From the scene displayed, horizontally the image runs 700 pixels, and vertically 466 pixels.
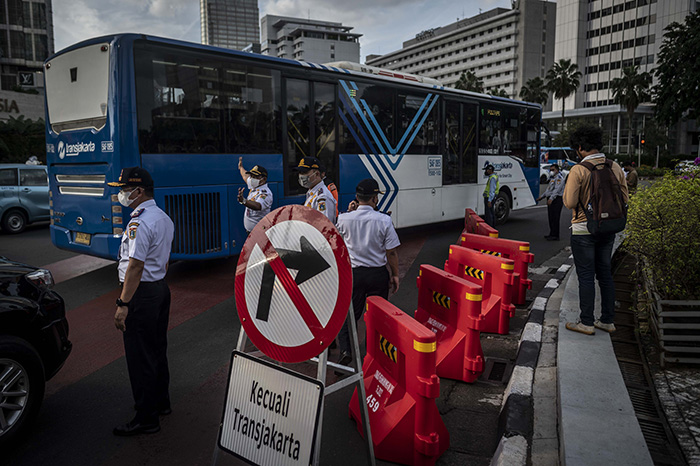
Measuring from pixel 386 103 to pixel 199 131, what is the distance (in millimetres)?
4395

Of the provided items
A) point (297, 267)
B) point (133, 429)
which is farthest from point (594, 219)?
point (133, 429)

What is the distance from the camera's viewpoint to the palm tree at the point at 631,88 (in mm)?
61875

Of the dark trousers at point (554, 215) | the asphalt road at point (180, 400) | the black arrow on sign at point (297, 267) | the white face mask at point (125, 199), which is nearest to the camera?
the black arrow on sign at point (297, 267)

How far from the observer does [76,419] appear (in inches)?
153

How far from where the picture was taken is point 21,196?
13305mm

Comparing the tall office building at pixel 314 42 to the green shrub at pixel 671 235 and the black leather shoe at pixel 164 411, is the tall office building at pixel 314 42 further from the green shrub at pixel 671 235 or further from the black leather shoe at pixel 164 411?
the black leather shoe at pixel 164 411

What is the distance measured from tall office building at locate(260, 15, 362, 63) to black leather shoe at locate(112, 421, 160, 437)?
404 feet

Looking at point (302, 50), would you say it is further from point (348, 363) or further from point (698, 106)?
point (348, 363)

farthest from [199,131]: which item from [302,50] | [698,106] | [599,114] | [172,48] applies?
[302,50]

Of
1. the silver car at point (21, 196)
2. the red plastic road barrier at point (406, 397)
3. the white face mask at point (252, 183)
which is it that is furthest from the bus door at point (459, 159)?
the silver car at point (21, 196)

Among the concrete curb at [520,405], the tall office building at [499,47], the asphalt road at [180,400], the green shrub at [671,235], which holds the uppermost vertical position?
the tall office building at [499,47]

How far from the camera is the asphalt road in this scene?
11.2 feet

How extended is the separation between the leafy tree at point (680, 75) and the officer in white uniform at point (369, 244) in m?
29.2

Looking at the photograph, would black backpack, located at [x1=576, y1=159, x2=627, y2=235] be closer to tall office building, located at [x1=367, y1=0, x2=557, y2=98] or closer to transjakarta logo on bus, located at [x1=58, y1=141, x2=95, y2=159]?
transjakarta logo on bus, located at [x1=58, y1=141, x2=95, y2=159]
